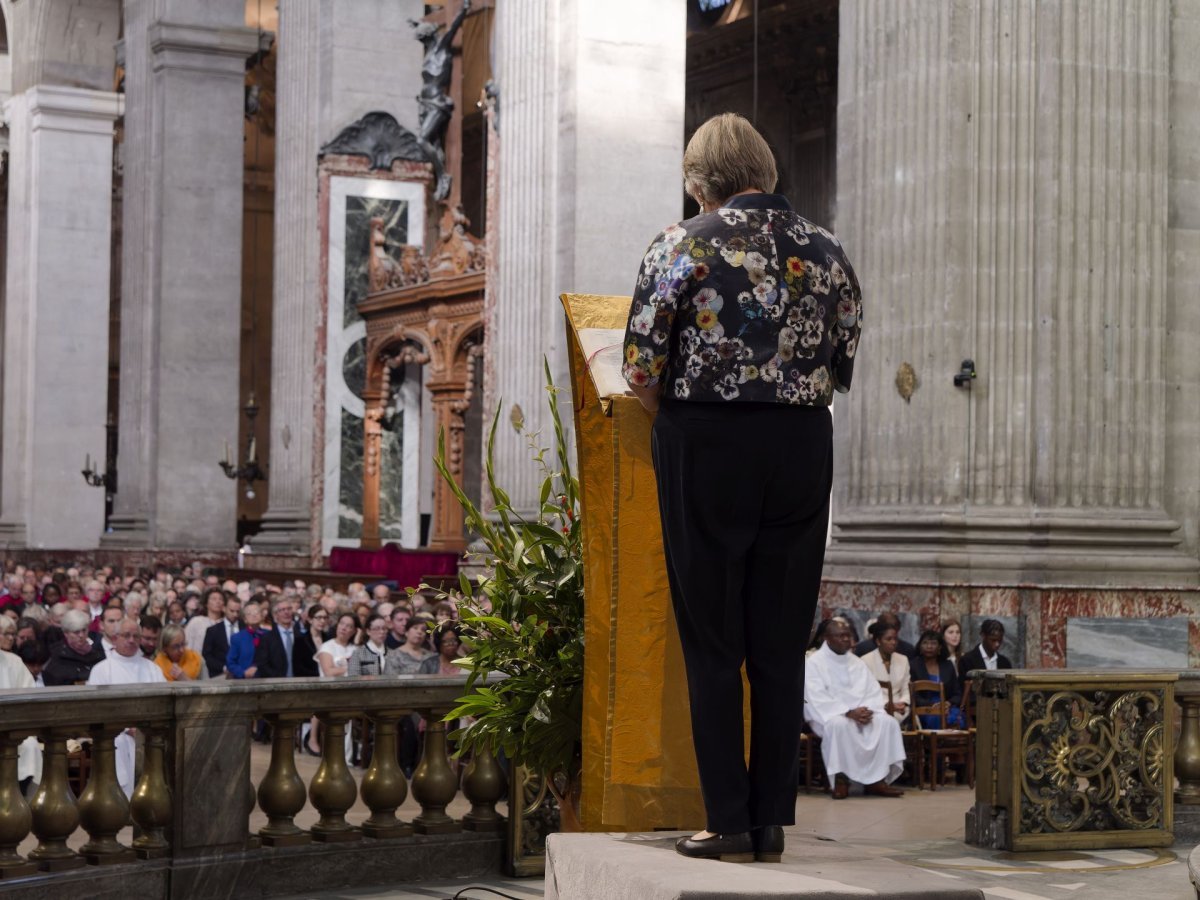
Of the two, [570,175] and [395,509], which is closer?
[570,175]

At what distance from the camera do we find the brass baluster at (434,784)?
732 centimetres

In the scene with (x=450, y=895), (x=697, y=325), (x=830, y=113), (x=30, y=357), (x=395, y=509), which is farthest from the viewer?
(x=30, y=357)

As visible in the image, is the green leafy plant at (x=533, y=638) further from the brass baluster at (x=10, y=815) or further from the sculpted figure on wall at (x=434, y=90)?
the sculpted figure on wall at (x=434, y=90)

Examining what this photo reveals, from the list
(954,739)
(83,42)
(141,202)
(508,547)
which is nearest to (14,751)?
(508,547)

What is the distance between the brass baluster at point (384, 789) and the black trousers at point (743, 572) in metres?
3.37

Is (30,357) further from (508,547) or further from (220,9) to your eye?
(508,547)

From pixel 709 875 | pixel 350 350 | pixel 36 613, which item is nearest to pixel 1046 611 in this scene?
pixel 709 875

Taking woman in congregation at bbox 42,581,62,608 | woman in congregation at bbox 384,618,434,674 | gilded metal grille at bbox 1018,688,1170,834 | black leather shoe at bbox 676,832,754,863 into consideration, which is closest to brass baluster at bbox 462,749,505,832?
gilded metal grille at bbox 1018,688,1170,834

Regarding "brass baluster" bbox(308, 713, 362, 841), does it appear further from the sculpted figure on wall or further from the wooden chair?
the sculpted figure on wall

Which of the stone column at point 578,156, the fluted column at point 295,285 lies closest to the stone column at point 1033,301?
the stone column at point 578,156

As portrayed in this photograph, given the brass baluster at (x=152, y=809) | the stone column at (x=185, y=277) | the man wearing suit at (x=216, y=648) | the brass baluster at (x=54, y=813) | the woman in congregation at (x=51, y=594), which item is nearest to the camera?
the brass baluster at (x=54, y=813)

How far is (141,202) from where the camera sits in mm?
27266

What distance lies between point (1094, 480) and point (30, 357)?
945 inches

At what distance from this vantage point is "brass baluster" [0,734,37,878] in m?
6.27
